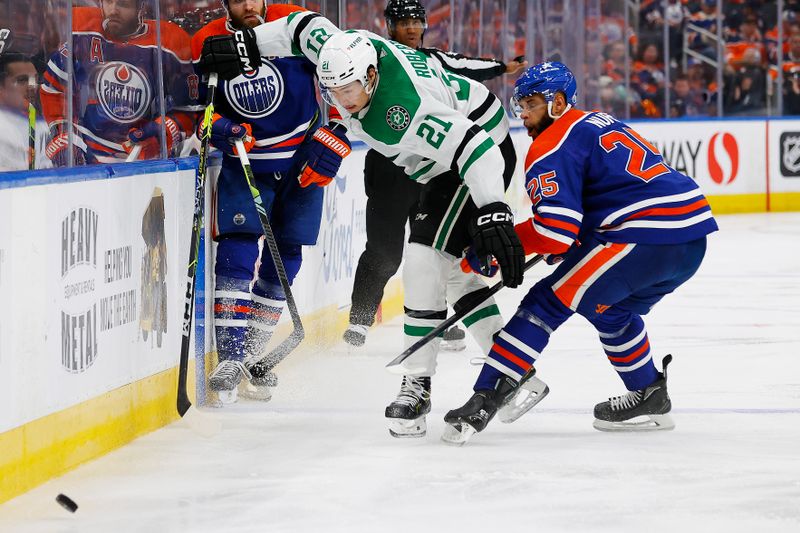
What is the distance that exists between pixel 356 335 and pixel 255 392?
3.08 feet

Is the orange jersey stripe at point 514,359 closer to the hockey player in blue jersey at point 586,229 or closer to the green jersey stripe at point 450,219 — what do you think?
the hockey player in blue jersey at point 586,229

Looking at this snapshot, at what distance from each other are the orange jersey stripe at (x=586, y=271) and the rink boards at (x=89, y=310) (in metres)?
1.17

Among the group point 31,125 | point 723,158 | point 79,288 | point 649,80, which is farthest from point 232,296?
point 649,80

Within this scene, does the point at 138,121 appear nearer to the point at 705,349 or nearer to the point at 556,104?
the point at 556,104

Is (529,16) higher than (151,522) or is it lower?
higher

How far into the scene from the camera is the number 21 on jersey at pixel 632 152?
3447 mm

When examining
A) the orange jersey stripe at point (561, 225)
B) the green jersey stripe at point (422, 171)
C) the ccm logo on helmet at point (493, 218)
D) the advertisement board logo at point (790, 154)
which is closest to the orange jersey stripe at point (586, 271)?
the orange jersey stripe at point (561, 225)

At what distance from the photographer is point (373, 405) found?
4133 mm

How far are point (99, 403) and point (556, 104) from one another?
4.64 ft


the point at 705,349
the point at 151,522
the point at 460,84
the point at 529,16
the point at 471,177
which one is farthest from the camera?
the point at 529,16

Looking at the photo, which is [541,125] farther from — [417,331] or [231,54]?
[231,54]

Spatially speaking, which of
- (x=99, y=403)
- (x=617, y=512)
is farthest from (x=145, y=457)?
(x=617, y=512)

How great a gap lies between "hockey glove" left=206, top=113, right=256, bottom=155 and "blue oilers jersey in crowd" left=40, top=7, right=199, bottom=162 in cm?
13

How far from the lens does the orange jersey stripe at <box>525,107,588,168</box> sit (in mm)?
3438
